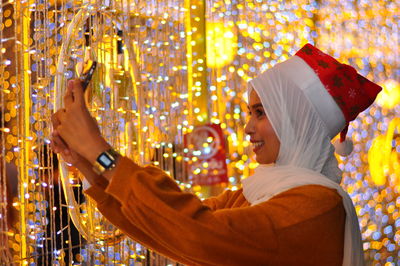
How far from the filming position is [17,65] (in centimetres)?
183

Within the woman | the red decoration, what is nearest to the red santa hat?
the woman

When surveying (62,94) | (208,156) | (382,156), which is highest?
(62,94)

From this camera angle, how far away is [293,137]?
1.66m

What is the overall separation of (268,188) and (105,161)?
45 cm

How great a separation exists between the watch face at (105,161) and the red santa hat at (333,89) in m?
0.56

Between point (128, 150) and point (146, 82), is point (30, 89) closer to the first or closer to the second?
point (128, 150)

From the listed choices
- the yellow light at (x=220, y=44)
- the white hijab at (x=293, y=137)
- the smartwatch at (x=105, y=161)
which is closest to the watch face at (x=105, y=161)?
the smartwatch at (x=105, y=161)

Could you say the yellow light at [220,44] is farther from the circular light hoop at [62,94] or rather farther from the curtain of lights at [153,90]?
the circular light hoop at [62,94]

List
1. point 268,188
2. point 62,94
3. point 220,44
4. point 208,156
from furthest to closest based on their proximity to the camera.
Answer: point 220,44 → point 208,156 → point 62,94 → point 268,188

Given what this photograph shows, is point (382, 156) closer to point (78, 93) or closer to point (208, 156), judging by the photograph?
point (208, 156)

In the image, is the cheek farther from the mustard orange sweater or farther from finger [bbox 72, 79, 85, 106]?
finger [bbox 72, 79, 85, 106]

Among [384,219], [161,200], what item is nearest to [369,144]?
[384,219]

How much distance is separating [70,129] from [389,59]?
2.65 m

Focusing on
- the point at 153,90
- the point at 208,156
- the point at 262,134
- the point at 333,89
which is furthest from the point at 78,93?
the point at 208,156
